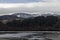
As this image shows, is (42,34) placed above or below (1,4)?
below

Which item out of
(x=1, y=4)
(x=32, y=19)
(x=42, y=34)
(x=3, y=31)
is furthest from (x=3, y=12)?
(x=42, y=34)

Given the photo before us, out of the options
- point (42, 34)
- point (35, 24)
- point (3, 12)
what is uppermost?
point (3, 12)

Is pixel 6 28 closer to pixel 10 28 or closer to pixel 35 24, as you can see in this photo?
pixel 10 28

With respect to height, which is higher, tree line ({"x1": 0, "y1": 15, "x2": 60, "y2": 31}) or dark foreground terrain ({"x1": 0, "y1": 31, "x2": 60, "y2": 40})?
tree line ({"x1": 0, "y1": 15, "x2": 60, "y2": 31})

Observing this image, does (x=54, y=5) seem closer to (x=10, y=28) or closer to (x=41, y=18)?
(x=41, y=18)

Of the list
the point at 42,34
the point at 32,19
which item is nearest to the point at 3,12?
the point at 32,19

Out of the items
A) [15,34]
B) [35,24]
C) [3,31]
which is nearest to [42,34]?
[35,24]

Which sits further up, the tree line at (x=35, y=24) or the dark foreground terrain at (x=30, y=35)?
the tree line at (x=35, y=24)

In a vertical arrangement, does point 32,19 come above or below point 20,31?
above

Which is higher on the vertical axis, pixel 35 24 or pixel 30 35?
pixel 35 24
